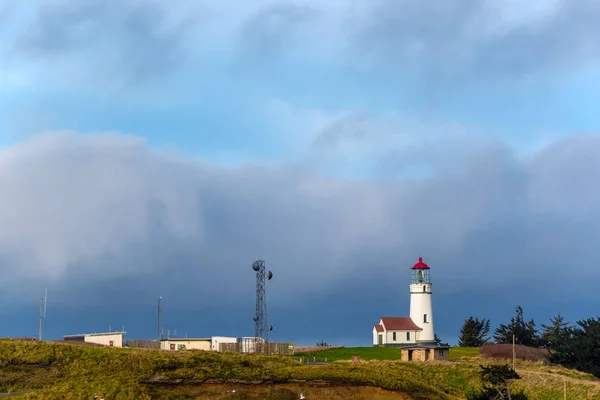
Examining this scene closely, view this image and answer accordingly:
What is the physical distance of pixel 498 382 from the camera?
165 feet

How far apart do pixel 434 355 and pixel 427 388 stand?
20.4 metres

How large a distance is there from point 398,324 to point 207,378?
5425 cm

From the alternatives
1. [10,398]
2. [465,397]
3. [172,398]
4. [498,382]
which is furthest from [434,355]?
[10,398]

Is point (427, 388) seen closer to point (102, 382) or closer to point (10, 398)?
point (102, 382)

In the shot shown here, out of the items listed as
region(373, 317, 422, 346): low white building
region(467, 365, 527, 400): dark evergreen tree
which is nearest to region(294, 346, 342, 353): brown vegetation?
region(373, 317, 422, 346): low white building

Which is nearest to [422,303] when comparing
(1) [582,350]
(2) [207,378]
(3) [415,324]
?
(3) [415,324]

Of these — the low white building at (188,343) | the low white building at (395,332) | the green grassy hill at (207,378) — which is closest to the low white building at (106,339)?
the low white building at (188,343)

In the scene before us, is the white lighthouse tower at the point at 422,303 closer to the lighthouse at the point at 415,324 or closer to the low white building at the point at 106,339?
the lighthouse at the point at 415,324

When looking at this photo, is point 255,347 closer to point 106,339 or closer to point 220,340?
point 220,340

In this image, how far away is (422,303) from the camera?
103 meters

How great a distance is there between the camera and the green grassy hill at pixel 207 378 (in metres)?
48.4

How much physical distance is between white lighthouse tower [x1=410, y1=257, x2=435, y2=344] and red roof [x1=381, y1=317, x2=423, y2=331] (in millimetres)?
1058

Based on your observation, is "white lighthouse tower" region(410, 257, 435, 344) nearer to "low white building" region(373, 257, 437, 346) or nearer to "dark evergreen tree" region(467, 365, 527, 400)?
"low white building" region(373, 257, 437, 346)

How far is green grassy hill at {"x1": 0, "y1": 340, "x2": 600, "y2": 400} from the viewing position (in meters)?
48.4
